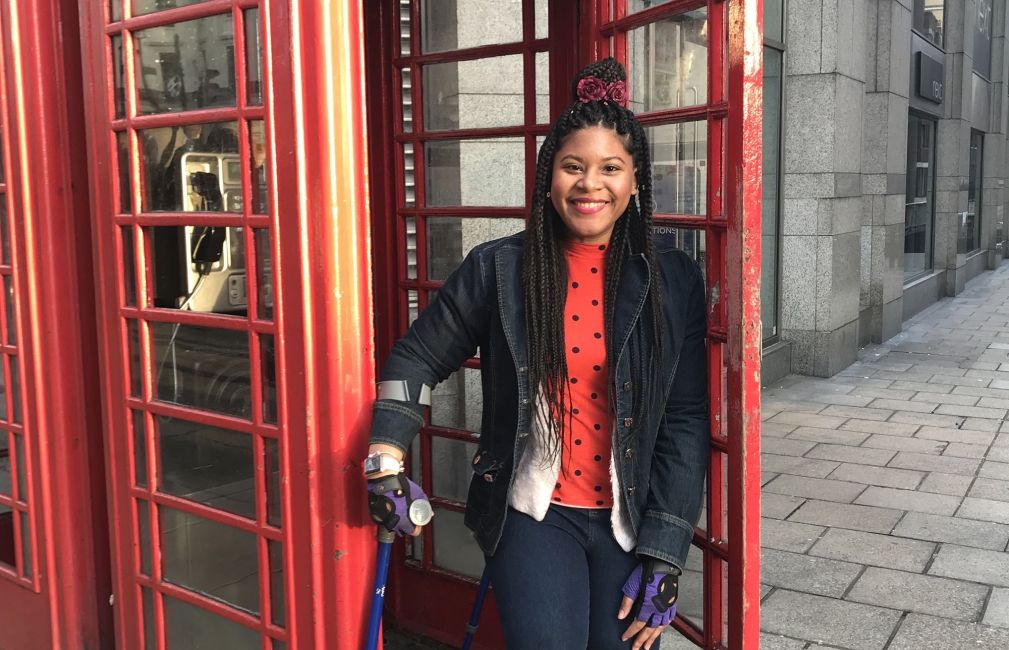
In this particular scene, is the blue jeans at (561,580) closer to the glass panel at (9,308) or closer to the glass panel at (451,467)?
the glass panel at (451,467)

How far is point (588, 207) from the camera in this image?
2.45 metres

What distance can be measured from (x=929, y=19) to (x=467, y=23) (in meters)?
11.6

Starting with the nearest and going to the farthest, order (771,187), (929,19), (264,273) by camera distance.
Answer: (264,273)
(771,187)
(929,19)

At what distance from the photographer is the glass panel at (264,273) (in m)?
2.63

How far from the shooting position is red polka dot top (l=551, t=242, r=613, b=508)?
2.48 m

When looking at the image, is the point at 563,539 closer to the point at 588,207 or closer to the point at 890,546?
the point at 588,207

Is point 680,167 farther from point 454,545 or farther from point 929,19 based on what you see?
point 929,19

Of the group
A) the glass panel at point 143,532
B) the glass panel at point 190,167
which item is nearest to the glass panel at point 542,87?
the glass panel at point 190,167

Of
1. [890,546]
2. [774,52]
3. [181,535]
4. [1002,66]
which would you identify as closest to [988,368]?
[774,52]

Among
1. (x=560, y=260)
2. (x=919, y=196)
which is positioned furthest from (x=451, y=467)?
(x=919, y=196)

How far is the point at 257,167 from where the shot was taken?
2.61m

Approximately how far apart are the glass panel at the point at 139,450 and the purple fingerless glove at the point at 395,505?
1.02 meters

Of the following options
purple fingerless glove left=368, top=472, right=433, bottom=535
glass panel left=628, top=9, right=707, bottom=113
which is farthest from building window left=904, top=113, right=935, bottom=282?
purple fingerless glove left=368, top=472, right=433, bottom=535

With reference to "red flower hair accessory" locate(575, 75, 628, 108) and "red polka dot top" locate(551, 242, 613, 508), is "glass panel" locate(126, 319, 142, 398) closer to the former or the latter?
"red polka dot top" locate(551, 242, 613, 508)
